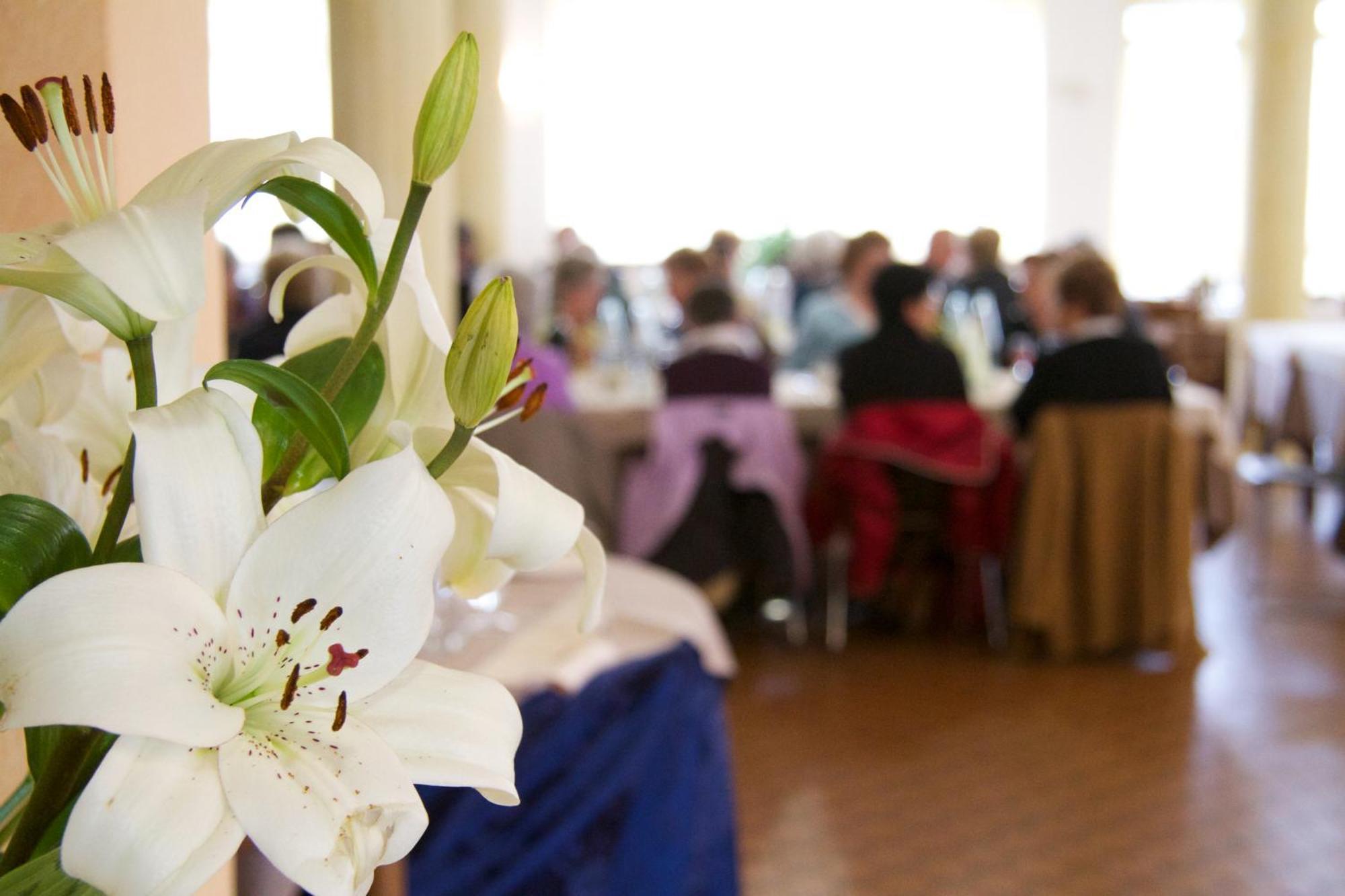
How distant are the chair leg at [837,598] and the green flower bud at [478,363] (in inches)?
181

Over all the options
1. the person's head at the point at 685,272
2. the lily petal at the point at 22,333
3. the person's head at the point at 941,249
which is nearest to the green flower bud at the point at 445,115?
the lily petal at the point at 22,333

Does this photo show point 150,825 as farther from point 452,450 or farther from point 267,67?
point 267,67

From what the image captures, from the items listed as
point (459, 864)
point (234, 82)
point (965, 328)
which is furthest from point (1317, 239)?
point (459, 864)

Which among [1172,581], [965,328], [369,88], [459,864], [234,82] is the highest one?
[234,82]

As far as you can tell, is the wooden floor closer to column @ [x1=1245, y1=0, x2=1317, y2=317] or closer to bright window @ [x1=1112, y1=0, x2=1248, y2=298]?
column @ [x1=1245, y1=0, x2=1317, y2=317]

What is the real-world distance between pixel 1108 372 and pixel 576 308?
2.48m

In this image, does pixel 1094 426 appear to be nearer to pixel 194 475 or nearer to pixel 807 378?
pixel 807 378

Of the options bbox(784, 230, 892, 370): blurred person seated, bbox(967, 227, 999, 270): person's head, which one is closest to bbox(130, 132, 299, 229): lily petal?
bbox(784, 230, 892, 370): blurred person seated

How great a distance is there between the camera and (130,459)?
0.46 metres

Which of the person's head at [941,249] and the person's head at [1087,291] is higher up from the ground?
the person's head at [941,249]

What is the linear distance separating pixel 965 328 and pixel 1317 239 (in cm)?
731

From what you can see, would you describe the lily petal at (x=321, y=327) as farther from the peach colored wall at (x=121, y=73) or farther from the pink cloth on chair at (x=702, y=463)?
the pink cloth on chair at (x=702, y=463)

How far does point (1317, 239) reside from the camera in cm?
1148

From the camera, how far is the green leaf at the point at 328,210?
0.44 metres
